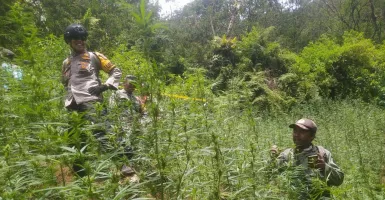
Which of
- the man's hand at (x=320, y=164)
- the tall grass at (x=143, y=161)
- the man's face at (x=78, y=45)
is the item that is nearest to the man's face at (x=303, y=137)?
the man's hand at (x=320, y=164)

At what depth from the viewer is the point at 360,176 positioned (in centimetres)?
474

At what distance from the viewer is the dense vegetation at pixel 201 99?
191 cm

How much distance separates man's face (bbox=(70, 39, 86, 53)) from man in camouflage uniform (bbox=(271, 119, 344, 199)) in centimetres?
236

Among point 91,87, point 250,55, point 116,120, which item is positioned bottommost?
point 116,120

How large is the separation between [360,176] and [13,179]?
15.1 feet

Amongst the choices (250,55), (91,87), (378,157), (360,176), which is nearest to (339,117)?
(378,157)

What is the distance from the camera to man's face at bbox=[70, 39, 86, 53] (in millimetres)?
3609

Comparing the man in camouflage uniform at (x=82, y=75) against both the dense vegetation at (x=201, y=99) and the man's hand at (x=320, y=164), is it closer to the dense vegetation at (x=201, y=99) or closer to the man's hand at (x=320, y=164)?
the dense vegetation at (x=201, y=99)

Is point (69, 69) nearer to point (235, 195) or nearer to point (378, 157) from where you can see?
point (235, 195)

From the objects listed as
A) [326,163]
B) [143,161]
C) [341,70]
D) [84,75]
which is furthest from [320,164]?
[341,70]

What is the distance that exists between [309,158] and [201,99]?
107cm

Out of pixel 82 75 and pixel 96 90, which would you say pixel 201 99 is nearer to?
pixel 96 90

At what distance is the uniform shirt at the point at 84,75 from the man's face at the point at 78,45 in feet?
0.18

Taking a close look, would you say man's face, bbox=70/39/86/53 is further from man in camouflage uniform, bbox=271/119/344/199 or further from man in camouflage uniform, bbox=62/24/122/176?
man in camouflage uniform, bbox=271/119/344/199
